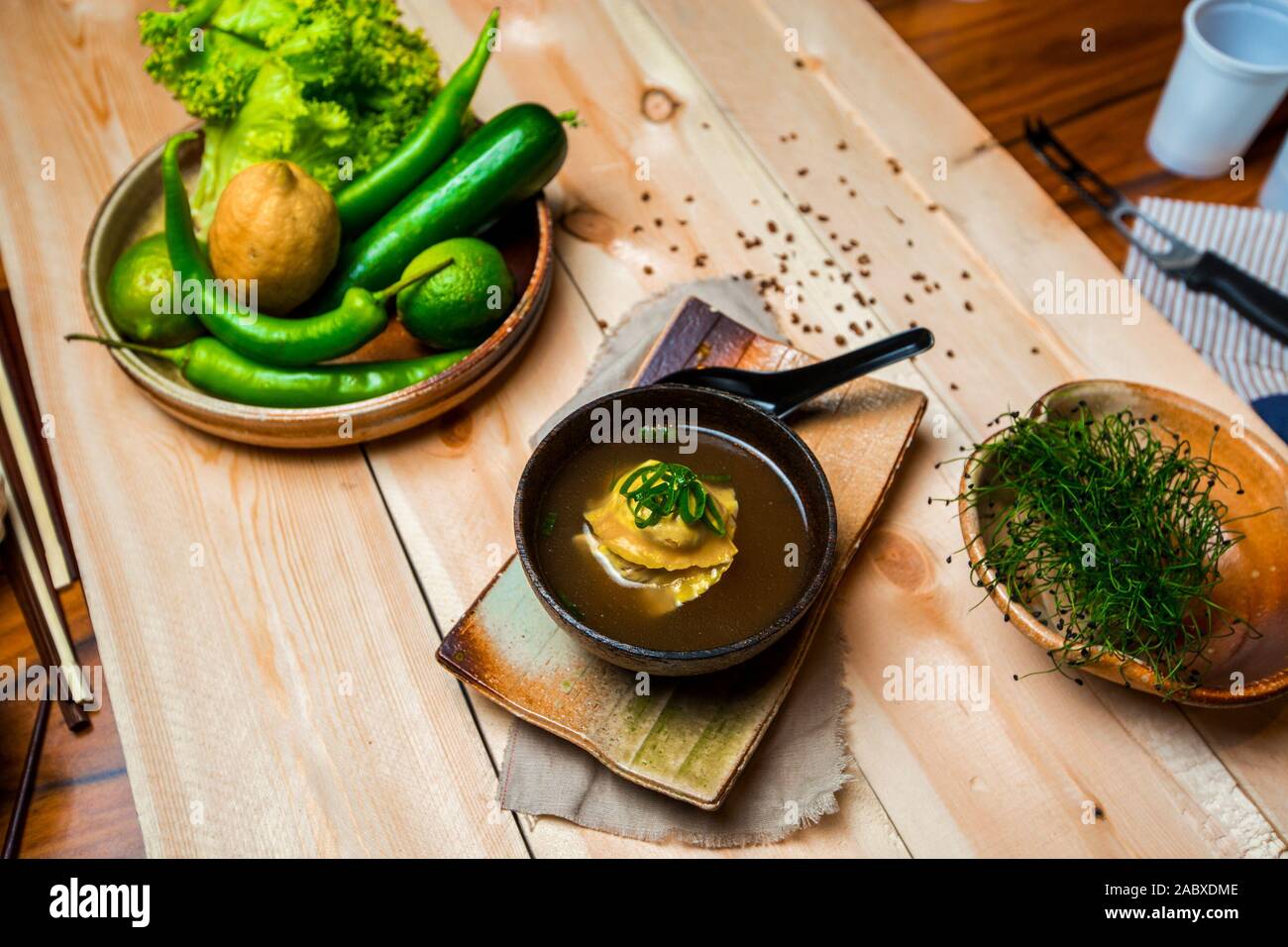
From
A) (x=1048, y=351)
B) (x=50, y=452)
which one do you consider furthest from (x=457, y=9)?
(x=1048, y=351)

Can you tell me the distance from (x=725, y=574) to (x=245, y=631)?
578mm

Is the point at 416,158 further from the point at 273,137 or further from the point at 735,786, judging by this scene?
the point at 735,786

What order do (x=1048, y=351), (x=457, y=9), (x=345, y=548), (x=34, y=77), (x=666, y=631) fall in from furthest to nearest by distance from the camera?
(x=457, y=9), (x=34, y=77), (x=1048, y=351), (x=345, y=548), (x=666, y=631)

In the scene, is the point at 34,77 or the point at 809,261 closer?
the point at 809,261

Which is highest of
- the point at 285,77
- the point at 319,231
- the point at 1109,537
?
the point at 285,77

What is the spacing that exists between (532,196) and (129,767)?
2.98 feet

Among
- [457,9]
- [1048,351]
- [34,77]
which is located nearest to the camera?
[1048,351]

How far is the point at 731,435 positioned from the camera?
4.05 ft

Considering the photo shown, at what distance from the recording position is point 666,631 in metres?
1.10

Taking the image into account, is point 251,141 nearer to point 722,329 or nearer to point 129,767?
point 722,329

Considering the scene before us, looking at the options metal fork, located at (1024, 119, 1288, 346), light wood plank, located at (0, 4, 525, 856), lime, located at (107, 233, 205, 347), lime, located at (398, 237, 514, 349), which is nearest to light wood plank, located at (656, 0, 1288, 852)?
metal fork, located at (1024, 119, 1288, 346)

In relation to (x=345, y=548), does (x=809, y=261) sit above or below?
above

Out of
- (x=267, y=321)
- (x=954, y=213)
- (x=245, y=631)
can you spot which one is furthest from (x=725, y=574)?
(x=954, y=213)

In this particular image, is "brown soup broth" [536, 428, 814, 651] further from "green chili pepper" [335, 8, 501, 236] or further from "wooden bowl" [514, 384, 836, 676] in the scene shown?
"green chili pepper" [335, 8, 501, 236]
